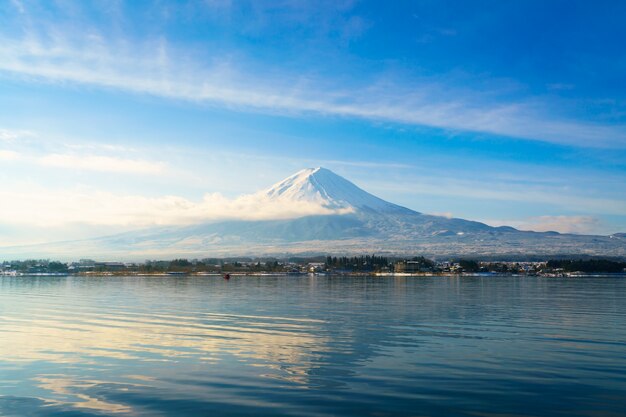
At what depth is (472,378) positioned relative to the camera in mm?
17188

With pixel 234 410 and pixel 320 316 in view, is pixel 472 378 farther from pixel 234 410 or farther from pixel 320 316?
pixel 320 316

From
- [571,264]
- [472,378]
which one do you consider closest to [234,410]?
[472,378]

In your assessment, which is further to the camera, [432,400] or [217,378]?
[217,378]

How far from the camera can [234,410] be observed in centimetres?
1383

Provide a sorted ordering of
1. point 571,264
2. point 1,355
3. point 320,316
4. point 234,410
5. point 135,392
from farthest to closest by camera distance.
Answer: point 571,264 < point 320,316 < point 1,355 < point 135,392 < point 234,410

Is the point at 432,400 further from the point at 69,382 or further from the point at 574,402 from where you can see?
the point at 69,382

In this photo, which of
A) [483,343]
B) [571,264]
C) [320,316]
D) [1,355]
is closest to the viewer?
[1,355]

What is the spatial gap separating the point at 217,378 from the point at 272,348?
18.2 feet

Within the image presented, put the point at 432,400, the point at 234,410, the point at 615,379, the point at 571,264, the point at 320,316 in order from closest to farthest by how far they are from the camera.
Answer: the point at 234,410, the point at 432,400, the point at 615,379, the point at 320,316, the point at 571,264

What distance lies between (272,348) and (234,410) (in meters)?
8.95

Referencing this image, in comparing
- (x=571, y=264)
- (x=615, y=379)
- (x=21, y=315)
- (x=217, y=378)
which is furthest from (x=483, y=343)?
(x=571, y=264)

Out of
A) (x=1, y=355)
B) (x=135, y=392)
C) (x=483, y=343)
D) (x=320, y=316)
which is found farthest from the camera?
(x=320, y=316)

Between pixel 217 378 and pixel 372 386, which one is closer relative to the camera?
pixel 372 386

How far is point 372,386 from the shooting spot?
53.4ft
